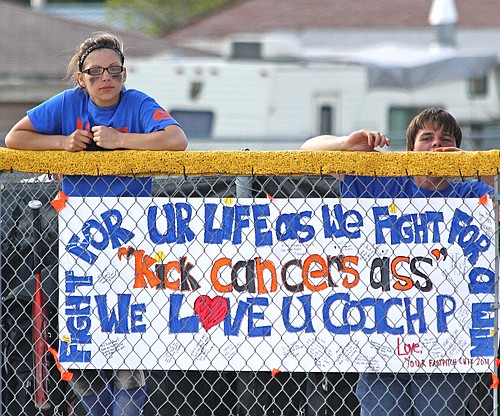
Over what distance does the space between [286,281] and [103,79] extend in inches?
47.5

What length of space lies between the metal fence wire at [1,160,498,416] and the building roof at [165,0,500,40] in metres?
24.6

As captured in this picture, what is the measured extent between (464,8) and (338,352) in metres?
26.9

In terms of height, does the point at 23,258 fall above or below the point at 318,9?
below

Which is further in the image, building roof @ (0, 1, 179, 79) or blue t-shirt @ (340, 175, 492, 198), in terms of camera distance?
building roof @ (0, 1, 179, 79)

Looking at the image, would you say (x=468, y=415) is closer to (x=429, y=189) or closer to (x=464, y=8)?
(x=429, y=189)

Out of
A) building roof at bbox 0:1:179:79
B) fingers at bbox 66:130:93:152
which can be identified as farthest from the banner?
building roof at bbox 0:1:179:79

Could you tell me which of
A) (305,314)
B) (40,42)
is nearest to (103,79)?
(305,314)

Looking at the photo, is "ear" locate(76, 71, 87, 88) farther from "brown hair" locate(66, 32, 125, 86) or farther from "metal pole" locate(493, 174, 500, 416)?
"metal pole" locate(493, 174, 500, 416)

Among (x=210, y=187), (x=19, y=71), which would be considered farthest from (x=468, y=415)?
(x=19, y=71)

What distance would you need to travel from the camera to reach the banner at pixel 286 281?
4.12m

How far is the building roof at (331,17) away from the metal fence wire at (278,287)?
24.6 metres

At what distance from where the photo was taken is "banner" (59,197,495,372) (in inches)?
162

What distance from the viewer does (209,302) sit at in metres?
4.16

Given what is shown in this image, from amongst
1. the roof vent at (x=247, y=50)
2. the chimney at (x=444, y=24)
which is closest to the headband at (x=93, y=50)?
the roof vent at (x=247, y=50)
